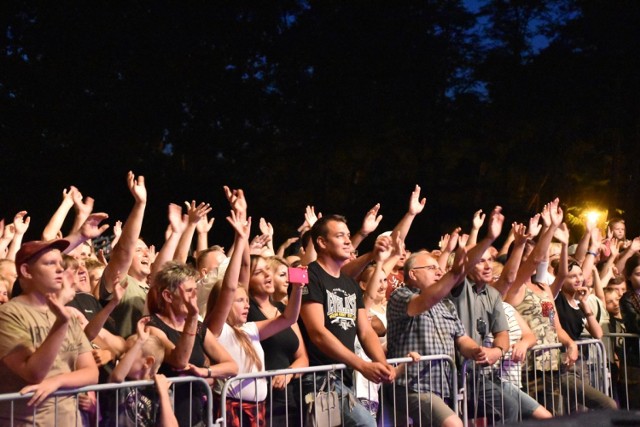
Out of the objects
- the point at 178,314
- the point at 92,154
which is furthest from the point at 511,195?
the point at 178,314

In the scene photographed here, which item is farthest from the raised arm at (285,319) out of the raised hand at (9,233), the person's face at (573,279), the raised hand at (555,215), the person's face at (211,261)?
the person's face at (573,279)

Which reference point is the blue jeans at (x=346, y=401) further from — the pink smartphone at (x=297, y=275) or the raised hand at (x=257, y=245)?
the raised hand at (x=257, y=245)

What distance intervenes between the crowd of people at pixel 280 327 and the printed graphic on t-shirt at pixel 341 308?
1cm

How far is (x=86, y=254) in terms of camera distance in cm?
823

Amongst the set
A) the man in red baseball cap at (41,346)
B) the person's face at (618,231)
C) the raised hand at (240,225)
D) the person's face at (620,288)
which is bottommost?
the man in red baseball cap at (41,346)

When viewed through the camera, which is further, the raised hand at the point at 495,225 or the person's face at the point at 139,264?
the raised hand at the point at 495,225

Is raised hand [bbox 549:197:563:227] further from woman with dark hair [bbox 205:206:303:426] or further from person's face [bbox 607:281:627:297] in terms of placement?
woman with dark hair [bbox 205:206:303:426]

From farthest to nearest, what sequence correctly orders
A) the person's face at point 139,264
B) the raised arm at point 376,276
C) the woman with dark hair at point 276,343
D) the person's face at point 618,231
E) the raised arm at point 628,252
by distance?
the person's face at point 618,231 < the raised arm at point 628,252 < the raised arm at point 376,276 < the person's face at point 139,264 < the woman with dark hair at point 276,343

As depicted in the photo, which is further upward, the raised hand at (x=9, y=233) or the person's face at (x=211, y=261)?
the raised hand at (x=9, y=233)

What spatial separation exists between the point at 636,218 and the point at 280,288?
15.7 meters

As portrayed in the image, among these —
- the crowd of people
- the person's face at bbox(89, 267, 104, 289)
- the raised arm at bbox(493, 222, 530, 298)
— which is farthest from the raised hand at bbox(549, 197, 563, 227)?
the person's face at bbox(89, 267, 104, 289)

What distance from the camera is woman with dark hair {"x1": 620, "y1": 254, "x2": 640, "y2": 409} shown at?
9.80 metres

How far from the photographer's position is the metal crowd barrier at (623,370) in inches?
387

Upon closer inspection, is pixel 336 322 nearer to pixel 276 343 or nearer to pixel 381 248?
pixel 276 343
